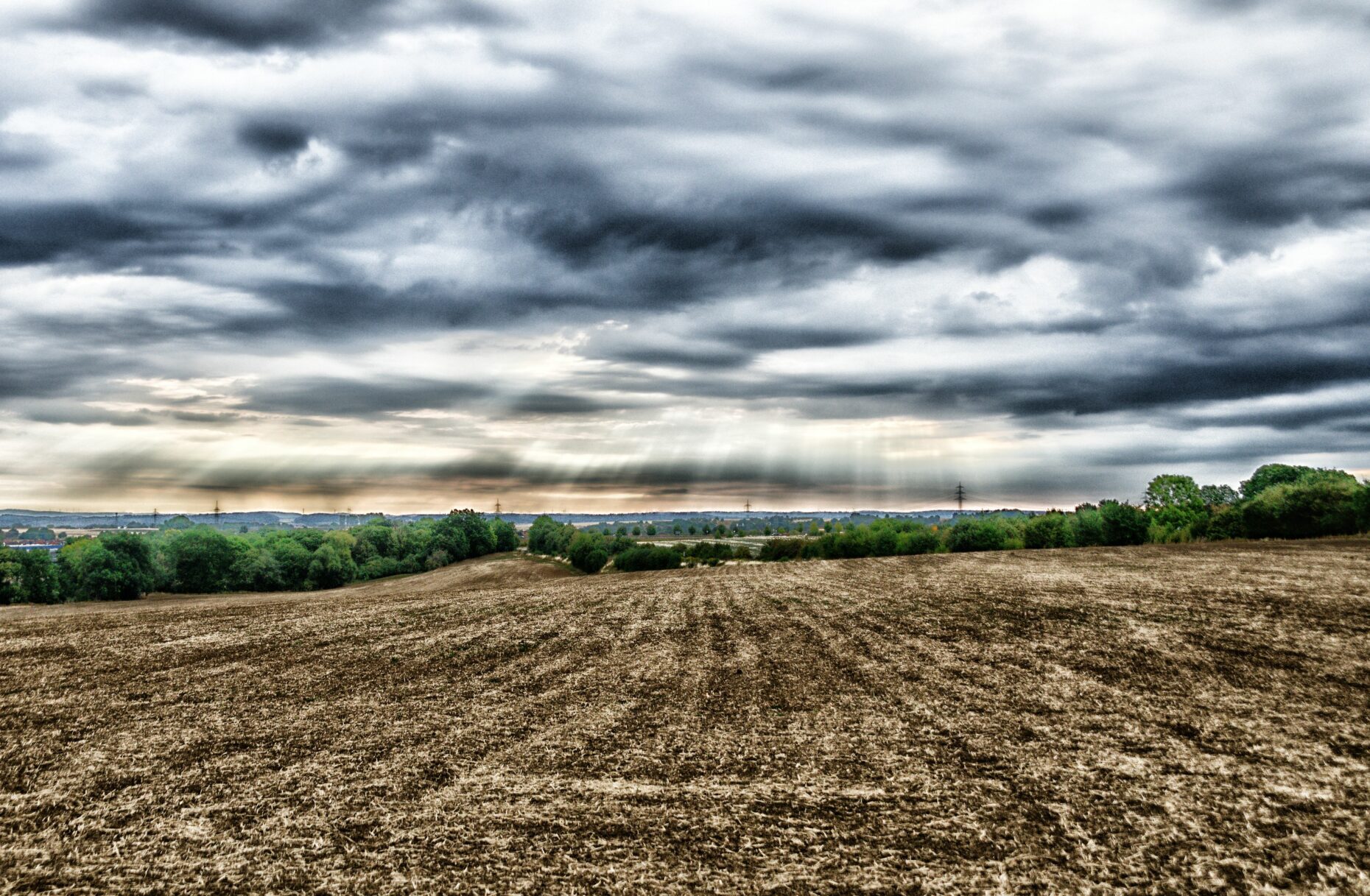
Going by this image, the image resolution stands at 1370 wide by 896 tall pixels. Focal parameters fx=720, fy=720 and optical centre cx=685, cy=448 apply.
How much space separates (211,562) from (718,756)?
97.8 m

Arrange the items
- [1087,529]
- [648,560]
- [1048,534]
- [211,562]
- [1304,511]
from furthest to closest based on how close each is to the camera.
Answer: [648,560]
[211,562]
[1048,534]
[1087,529]
[1304,511]

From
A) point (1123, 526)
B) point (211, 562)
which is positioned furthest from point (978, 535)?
point (211, 562)

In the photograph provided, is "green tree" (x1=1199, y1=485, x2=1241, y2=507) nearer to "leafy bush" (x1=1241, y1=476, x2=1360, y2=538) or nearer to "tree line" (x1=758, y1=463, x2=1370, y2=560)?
"tree line" (x1=758, y1=463, x2=1370, y2=560)

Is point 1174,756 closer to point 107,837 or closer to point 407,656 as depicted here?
point 107,837

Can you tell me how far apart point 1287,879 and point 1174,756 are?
3.26 metres

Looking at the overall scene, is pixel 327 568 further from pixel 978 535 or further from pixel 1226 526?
pixel 1226 526

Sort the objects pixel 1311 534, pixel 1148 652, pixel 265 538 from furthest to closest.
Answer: pixel 265 538 < pixel 1311 534 < pixel 1148 652

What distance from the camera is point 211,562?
Result: 88.5 metres

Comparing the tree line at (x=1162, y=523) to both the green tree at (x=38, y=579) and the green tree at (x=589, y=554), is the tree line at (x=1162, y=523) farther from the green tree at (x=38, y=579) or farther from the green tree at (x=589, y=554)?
the green tree at (x=38, y=579)

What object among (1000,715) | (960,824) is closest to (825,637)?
(1000,715)

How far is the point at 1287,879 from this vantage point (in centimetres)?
719

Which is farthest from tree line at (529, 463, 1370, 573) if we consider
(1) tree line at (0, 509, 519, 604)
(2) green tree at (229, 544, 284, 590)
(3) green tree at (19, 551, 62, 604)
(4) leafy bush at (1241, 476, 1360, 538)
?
(3) green tree at (19, 551, 62, 604)

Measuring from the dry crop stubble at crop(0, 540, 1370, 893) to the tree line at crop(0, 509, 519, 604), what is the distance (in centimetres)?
6356

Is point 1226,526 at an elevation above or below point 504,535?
above
